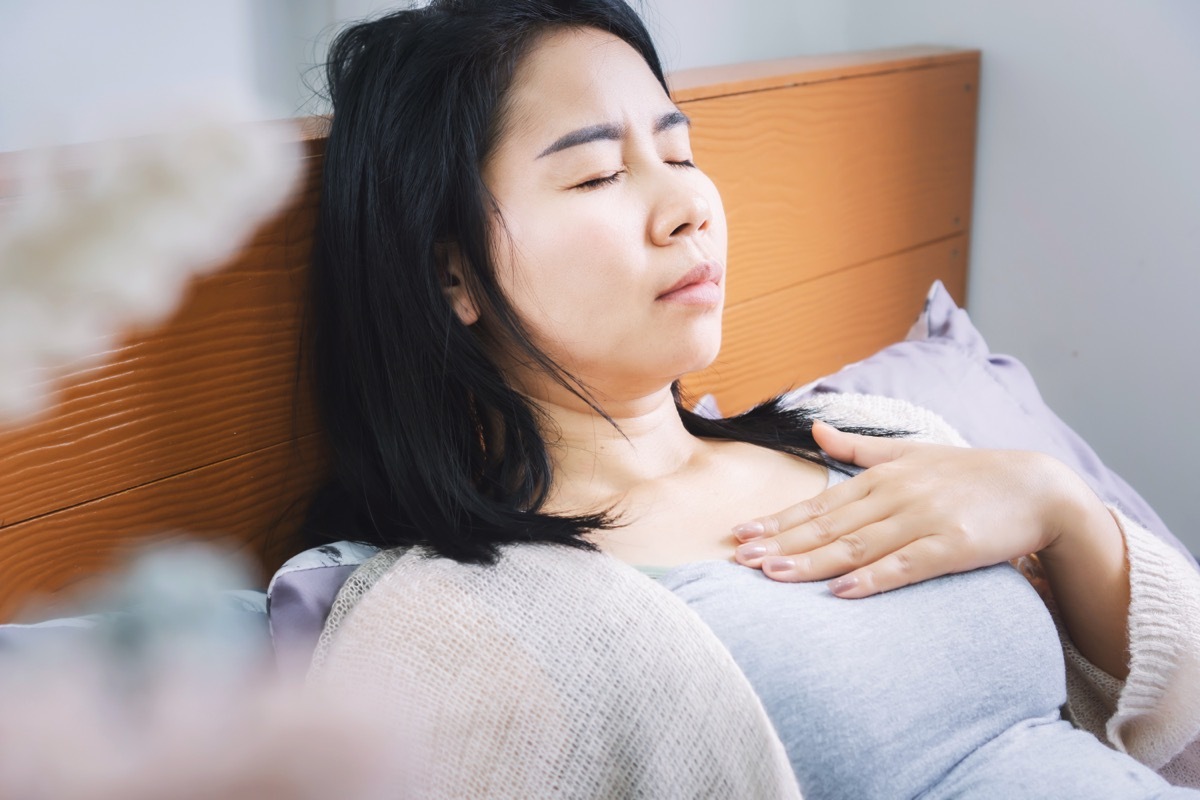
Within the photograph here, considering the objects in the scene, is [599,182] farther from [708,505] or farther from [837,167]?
[837,167]

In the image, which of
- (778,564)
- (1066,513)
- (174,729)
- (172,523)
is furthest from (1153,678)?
(174,729)

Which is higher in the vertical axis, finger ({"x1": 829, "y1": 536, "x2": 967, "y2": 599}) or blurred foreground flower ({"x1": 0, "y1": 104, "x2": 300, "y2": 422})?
blurred foreground flower ({"x1": 0, "y1": 104, "x2": 300, "y2": 422})

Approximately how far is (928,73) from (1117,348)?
0.56 metres

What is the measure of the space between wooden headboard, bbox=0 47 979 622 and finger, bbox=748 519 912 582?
1.45 ft

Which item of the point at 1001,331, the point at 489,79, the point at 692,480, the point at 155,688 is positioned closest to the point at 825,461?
the point at 692,480

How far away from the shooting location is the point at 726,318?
4.61 feet

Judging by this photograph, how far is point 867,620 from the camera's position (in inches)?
31.9

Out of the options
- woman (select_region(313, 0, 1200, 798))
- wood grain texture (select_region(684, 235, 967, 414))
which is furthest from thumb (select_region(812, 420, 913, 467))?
wood grain texture (select_region(684, 235, 967, 414))

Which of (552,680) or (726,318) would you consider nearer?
(552,680)

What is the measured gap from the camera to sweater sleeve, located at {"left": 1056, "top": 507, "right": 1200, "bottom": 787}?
3.03 feet

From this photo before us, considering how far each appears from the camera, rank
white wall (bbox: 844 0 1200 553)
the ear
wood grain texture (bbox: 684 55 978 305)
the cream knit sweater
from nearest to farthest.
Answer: the cream knit sweater
the ear
wood grain texture (bbox: 684 55 978 305)
white wall (bbox: 844 0 1200 553)

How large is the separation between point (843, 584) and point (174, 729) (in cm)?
72

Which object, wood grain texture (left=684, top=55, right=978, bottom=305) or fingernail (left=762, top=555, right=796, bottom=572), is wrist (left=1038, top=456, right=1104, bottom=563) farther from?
wood grain texture (left=684, top=55, right=978, bottom=305)

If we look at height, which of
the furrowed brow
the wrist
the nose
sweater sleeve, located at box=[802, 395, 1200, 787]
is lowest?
sweater sleeve, located at box=[802, 395, 1200, 787]
